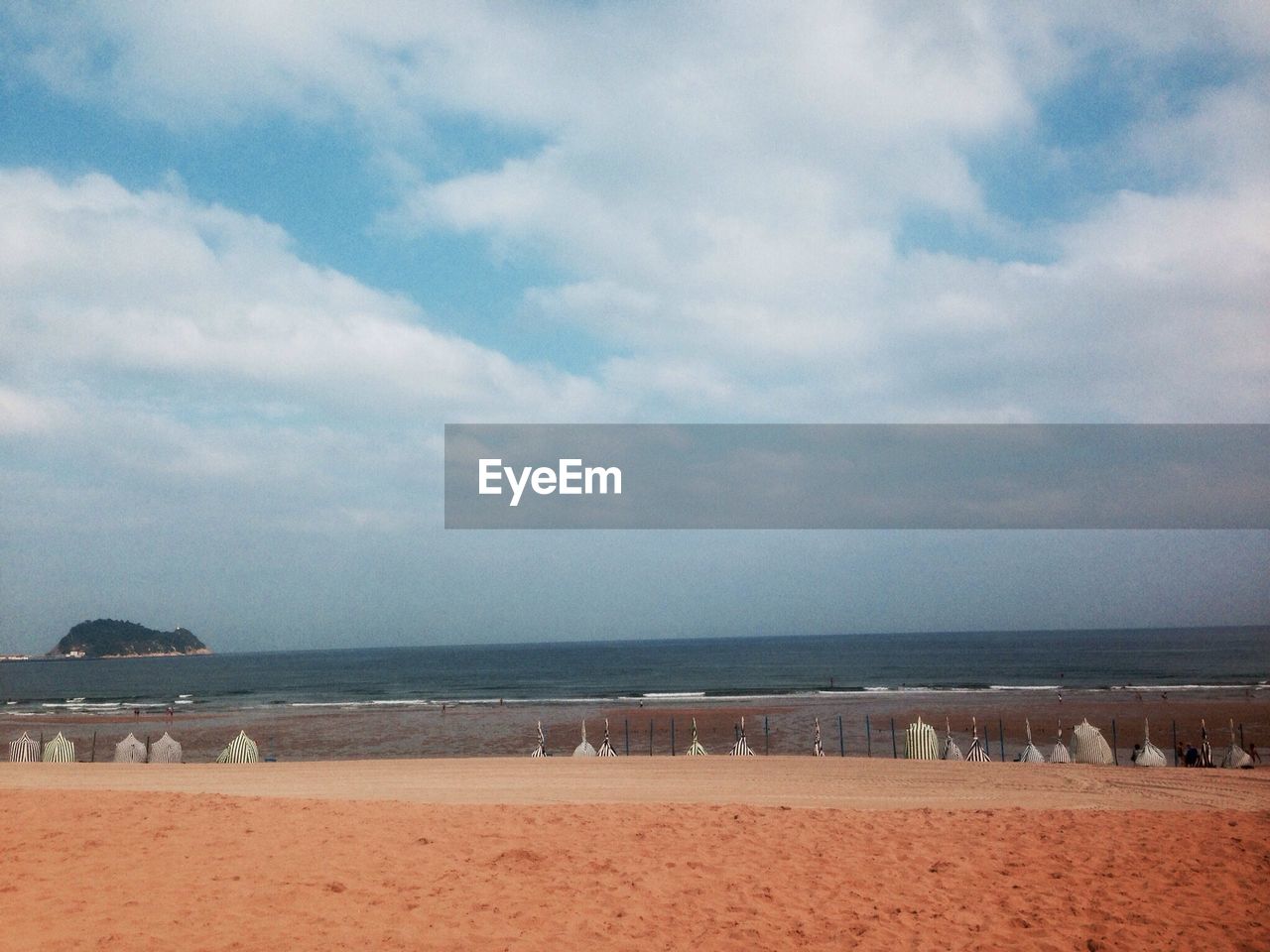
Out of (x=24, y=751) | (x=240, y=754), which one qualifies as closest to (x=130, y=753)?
(x=240, y=754)

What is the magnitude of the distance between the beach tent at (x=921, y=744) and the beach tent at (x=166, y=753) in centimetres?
2036

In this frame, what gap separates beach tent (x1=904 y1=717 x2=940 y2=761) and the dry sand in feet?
26.7

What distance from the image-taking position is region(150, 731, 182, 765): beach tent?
2425 cm

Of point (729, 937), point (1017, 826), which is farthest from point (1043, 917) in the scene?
point (1017, 826)

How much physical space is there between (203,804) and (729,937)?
26.6 feet

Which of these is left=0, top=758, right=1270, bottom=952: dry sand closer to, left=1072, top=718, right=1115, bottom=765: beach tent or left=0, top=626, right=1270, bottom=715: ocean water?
left=1072, top=718, right=1115, bottom=765: beach tent

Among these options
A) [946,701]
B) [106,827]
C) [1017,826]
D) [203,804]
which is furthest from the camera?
[946,701]

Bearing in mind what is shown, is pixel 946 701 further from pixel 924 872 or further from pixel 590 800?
pixel 924 872

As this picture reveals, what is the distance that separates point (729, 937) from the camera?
23.3ft

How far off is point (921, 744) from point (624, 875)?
15785 mm

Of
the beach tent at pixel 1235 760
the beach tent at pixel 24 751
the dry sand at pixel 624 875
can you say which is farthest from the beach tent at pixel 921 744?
the beach tent at pixel 24 751

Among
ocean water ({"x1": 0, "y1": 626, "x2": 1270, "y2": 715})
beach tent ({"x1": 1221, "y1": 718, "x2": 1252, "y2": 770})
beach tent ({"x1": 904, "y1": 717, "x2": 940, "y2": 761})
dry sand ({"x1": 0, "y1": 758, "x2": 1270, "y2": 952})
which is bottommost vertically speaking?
ocean water ({"x1": 0, "y1": 626, "x2": 1270, "y2": 715})

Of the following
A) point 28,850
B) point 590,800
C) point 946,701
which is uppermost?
point 28,850

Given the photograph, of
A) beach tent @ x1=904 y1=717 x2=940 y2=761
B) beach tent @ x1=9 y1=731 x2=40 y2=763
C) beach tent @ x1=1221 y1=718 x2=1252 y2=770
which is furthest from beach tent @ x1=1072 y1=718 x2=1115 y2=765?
beach tent @ x1=9 y1=731 x2=40 y2=763
